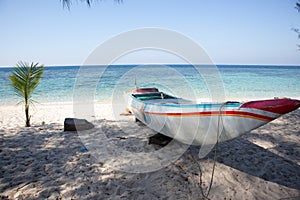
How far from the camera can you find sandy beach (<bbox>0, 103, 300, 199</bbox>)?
8.56 feet

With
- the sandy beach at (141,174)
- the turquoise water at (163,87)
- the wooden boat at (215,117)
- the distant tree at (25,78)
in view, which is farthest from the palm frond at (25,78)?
the wooden boat at (215,117)

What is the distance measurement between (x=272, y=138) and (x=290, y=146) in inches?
21.6

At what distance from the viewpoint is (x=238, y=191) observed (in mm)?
2684

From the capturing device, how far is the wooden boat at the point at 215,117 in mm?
2264

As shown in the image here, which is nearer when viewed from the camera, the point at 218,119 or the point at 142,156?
the point at 218,119

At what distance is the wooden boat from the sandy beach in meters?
0.65

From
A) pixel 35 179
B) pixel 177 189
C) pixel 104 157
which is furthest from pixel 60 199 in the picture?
pixel 177 189

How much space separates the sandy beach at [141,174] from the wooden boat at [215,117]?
25.6 inches

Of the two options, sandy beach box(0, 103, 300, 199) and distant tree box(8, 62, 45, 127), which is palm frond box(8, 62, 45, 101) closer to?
distant tree box(8, 62, 45, 127)

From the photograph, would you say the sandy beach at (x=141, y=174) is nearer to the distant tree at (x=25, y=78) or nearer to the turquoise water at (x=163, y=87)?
the distant tree at (x=25, y=78)

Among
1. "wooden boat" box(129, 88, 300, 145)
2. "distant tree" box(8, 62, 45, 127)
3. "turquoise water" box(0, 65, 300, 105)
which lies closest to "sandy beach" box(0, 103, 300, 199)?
"wooden boat" box(129, 88, 300, 145)

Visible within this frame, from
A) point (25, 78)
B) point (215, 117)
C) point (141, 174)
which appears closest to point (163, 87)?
point (25, 78)

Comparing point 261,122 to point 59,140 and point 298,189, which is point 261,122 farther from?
point 59,140

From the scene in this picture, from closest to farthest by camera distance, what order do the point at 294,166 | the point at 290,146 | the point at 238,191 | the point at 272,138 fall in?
the point at 238,191 < the point at 294,166 < the point at 290,146 < the point at 272,138
